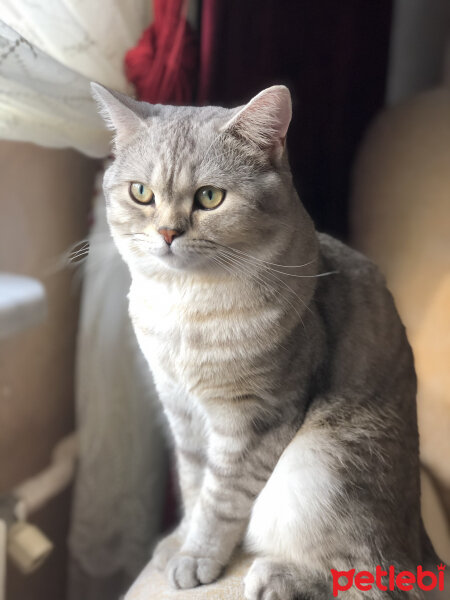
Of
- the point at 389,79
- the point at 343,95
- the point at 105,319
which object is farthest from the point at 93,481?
the point at 389,79

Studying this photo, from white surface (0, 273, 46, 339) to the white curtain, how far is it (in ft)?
0.42

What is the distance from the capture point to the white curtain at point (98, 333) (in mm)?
951

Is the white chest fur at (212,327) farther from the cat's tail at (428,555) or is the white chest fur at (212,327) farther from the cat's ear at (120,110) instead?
the cat's tail at (428,555)

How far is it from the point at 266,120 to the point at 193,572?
0.67 m

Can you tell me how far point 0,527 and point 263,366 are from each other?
60cm

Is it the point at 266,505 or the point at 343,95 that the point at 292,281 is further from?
the point at 343,95

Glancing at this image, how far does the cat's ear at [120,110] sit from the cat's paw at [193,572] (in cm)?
64

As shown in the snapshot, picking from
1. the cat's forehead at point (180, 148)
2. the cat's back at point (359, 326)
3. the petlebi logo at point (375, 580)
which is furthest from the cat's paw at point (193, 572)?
the cat's forehead at point (180, 148)

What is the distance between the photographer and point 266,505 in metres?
0.88

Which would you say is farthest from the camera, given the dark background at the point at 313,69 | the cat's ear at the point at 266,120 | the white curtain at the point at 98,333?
the dark background at the point at 313,69

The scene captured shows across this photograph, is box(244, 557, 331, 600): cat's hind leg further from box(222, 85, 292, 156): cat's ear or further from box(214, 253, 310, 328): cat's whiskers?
box(222, 85, 292, 156): cat's ear

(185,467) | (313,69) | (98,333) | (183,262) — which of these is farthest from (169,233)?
(313,69)

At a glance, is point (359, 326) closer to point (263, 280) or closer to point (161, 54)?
point (263, 280)

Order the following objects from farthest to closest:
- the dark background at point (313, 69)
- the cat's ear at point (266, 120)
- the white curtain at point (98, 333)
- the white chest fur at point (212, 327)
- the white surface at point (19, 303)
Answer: the dark background at point (313, 69)
the white surface at point (19, 303)
the white curtain at point (98, 333)
the white chest fur at point (212, 327)
the cat's ear at point (266, 120)
